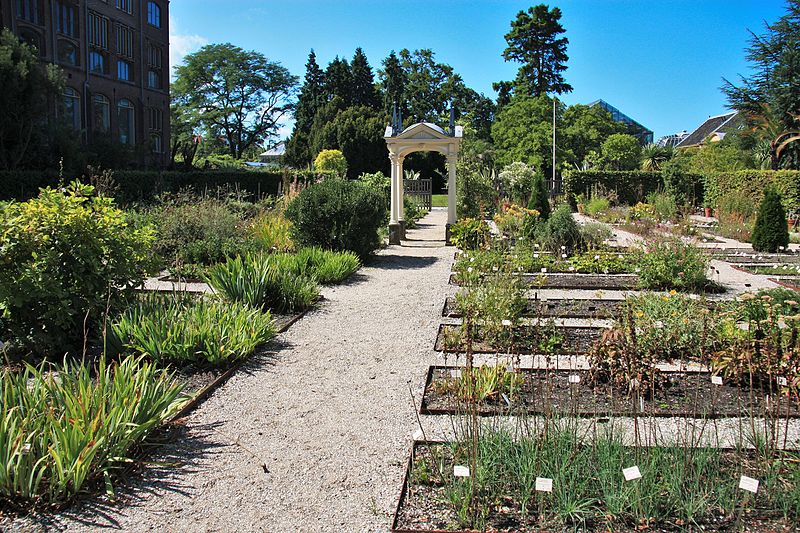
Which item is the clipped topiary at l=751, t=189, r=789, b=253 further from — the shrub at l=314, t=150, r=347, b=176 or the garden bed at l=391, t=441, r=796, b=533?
the shrub at l=314, t=150, r=347, b=176

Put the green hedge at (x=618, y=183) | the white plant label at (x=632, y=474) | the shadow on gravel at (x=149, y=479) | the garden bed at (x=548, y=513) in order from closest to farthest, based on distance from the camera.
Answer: the white plant label at (x=632, y=474), the garden bed at (x=548, y=513), the shadow on gravel at (x=149, y=479), the green hedge at (x=618, y=183)

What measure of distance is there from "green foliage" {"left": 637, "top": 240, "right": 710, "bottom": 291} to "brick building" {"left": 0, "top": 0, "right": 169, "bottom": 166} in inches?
1000

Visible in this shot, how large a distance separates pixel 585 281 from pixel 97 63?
3298 cm

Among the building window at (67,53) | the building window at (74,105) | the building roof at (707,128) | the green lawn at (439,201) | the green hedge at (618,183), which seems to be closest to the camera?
the green hedge at (618,183)

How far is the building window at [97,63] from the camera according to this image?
34.9 meters

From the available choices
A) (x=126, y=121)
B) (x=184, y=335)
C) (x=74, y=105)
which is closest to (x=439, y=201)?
(x=126, y=121)

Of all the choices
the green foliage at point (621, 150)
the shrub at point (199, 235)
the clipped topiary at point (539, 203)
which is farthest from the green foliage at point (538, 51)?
the shrub at point (199, 235)

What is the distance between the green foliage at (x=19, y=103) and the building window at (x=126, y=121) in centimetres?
1423

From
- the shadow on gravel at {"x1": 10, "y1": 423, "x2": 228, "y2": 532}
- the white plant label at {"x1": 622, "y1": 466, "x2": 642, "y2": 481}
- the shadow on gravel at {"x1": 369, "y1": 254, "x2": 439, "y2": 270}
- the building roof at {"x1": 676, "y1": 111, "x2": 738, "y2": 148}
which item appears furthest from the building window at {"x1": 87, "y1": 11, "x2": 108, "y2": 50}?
the building roof at {"x1": 676, "y1": 111, "x2": 738, "y2": 148}

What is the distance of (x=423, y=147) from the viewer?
57.8ft

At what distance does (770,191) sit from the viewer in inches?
579

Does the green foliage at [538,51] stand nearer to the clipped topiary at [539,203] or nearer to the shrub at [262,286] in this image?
the clipped topiary at [539,203]

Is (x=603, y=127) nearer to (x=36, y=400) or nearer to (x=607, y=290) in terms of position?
(x=607, y=290)

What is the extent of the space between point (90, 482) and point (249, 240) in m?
9.04
